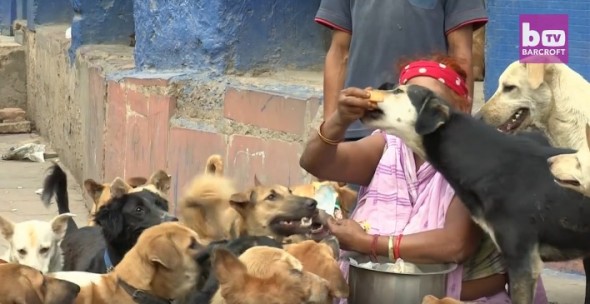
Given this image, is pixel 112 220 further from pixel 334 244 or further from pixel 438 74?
pixel 438 74

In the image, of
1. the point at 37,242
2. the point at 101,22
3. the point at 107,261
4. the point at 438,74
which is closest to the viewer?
the point at 438,74

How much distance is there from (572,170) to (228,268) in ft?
3.99

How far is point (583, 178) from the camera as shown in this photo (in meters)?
4.20

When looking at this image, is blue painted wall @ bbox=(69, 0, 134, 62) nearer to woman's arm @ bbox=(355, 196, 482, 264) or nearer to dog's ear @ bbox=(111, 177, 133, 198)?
dog's ear @ bbox=(111, 177, 133, 198)

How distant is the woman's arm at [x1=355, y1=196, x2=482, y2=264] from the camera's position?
4367mm

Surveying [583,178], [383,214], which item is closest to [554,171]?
[583,178]

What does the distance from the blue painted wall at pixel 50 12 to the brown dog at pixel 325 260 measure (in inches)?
382

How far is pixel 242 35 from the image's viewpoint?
8062 millimetres

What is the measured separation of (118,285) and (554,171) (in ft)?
5.91

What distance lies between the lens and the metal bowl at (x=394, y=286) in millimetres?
4191

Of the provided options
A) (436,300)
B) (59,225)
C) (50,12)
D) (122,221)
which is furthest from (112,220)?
(50,12)

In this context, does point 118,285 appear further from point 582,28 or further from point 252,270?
point 582,28

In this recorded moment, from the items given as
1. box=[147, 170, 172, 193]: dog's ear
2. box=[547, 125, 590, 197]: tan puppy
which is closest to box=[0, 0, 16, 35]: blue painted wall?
box=[147, 170, 172, 193]: dog's ear

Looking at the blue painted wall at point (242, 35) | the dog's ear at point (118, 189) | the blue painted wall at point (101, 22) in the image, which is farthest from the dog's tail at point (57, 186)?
the blue painted wall at point (101, 22)
